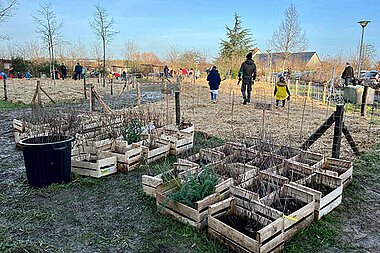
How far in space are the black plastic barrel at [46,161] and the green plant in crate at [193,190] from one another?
5.81 ft

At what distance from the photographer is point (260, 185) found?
3.53 metres

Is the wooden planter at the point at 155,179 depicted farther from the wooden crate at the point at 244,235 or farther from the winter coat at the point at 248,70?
the winter coat at the point at 248,70

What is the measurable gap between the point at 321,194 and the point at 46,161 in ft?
11.1

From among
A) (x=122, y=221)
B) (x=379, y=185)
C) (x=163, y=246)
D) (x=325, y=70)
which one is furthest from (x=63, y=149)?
(x=325, y=70)

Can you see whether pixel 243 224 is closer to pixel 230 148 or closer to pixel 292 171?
pixel 292 171

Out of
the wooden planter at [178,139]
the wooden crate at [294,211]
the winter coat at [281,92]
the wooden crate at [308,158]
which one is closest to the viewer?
the wooden crate at [294,211]

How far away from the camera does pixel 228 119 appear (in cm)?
878

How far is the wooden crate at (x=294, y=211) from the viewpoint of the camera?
8.99 ft

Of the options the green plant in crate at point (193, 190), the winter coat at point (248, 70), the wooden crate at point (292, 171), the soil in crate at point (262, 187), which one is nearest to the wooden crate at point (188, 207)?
the green plant in crate at point (193, 190)

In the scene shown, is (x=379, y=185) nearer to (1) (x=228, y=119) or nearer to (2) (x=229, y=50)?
(1) (x=228, y=119)

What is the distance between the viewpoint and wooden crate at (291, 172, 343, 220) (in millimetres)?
3064

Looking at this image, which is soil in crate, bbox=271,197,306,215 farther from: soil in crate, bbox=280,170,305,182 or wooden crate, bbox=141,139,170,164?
wooden crate, bbox=141,139,170,164

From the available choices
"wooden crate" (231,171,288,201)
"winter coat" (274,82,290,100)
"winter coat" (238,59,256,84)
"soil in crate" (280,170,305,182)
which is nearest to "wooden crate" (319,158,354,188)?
"soil in crate" (280,170,305,182)

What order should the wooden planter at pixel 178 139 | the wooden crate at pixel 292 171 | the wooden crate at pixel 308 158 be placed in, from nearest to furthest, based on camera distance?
the wooden crate at pixel 292 171, the wooden crate at pixel 308 158, the wooden planter at pixel 178 139
